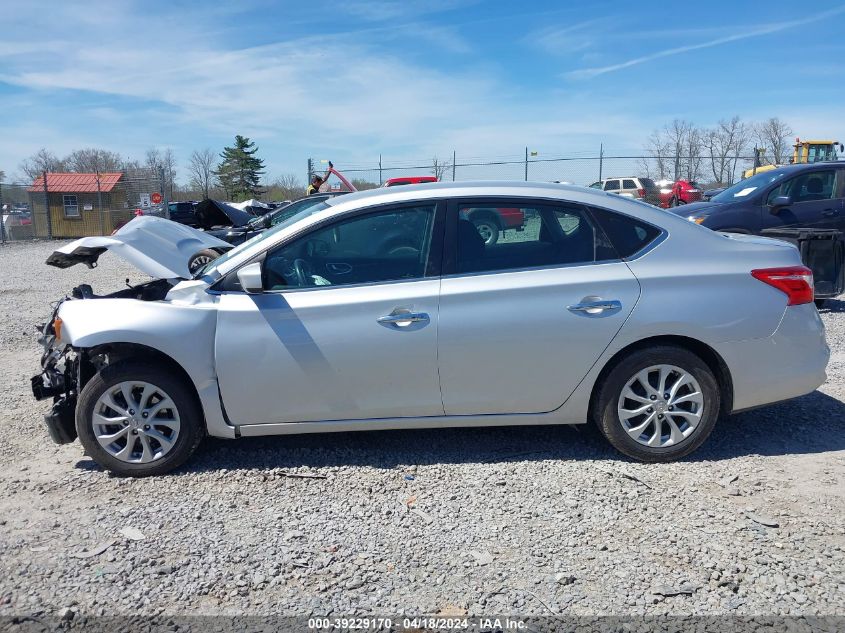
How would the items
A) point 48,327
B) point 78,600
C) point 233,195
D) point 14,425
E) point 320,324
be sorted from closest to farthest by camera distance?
point 78,600
point 320,324
point 48,327
point 14,425
point 233,195

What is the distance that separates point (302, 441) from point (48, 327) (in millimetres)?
1835

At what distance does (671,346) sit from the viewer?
4.06 meters

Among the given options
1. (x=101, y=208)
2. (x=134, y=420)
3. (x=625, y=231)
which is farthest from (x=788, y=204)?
(x=101, y=208)

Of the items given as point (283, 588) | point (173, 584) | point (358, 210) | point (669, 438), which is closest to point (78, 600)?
point (173, 584)

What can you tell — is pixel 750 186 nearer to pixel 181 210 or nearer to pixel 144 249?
pixel 144 249

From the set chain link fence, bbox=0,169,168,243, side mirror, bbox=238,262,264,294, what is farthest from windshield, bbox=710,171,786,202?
chain link fence, bbox=0,169,168,243

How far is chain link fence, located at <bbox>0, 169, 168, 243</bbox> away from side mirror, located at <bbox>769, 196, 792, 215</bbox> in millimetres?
22260

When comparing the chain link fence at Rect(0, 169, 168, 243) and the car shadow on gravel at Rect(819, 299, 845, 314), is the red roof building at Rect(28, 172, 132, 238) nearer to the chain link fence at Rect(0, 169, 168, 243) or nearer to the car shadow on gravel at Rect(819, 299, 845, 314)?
the chain link fence at Rect(0, 169, 168, 243)

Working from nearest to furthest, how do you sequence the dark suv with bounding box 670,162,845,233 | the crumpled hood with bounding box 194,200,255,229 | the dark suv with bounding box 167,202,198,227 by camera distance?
the dark suv with bounding box 670,162,845,233, the crumpled hood with bounding box 194,200,255,229, the dark suv with bounding box 167,202,198,227

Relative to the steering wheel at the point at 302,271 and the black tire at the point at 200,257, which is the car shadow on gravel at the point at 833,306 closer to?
the steering wheel at the point at 302,271

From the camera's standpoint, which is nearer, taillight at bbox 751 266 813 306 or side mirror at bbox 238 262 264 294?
side mirror at bbox 238 262 264 294

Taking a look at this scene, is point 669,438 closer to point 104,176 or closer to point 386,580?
point 386,580

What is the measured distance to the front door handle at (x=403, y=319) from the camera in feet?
12.9

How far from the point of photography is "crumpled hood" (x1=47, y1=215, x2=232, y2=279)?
183 inches
